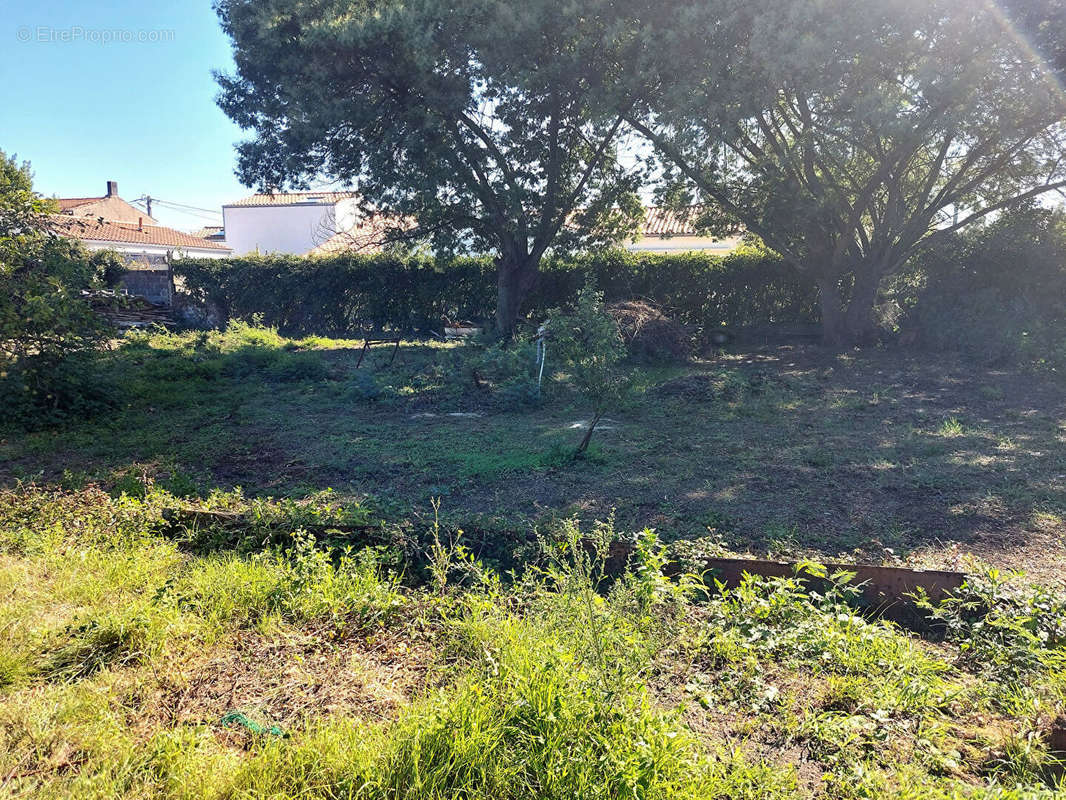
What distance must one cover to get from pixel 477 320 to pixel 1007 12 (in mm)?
11501

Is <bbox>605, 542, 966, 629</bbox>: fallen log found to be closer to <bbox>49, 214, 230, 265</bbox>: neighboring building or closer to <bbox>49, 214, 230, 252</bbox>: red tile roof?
<bbox>49, 214, 230, 265</bbox>: neighboring building

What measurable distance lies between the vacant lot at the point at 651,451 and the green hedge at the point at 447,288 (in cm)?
473

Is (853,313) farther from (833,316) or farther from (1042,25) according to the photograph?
(1042,25)

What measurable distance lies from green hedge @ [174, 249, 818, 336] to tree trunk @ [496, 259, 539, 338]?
1030mm

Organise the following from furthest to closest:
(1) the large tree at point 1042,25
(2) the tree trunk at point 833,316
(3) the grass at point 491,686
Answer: (2) the tree trunk at point 833,316, (1) the large tree at point 1042,25, (3) the grass at point 491,686

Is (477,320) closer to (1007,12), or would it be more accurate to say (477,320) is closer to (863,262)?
(863,262)

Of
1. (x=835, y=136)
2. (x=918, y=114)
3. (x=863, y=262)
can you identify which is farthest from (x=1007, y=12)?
(x=863, y=262)

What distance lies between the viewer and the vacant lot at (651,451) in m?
4.44

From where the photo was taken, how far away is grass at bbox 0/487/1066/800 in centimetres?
201

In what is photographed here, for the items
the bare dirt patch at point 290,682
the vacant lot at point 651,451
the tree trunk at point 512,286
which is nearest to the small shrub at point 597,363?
the vacant lot at point 651,451

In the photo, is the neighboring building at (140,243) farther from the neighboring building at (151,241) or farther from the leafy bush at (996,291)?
the leafy bush at (996,291)

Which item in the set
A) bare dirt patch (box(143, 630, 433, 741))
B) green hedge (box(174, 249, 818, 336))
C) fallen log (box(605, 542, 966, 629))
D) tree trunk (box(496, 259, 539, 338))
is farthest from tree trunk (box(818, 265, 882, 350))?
bare dirt patch (box(143, 630, 433, 741))

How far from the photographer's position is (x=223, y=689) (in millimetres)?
2574

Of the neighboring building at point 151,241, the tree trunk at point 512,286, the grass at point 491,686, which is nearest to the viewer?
the grass at point 491,686
